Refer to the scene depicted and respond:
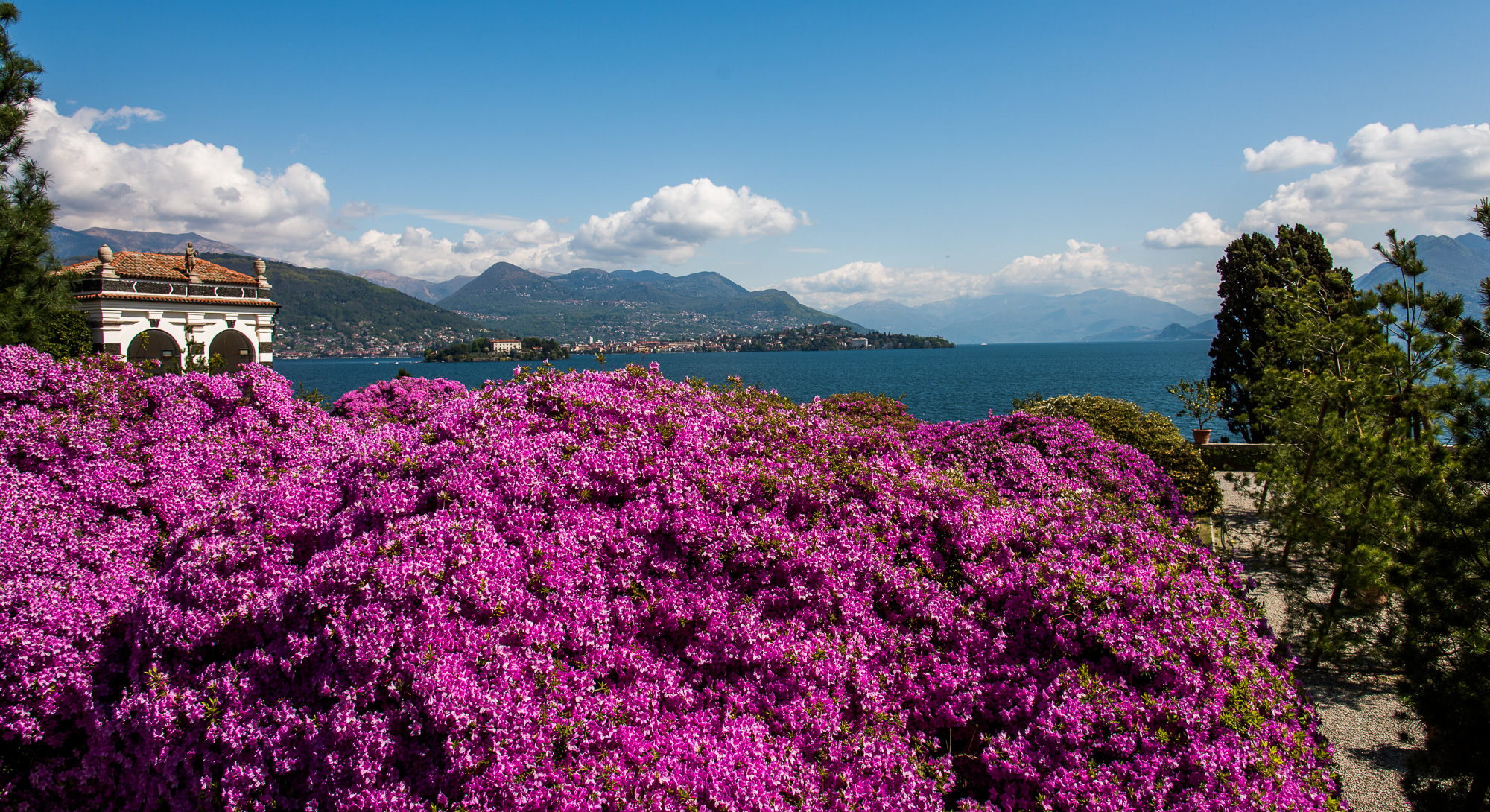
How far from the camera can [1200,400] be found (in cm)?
2538

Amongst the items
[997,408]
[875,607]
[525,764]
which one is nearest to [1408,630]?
[875,607]

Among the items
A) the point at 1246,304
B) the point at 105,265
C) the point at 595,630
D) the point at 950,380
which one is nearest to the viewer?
the point at 595,630

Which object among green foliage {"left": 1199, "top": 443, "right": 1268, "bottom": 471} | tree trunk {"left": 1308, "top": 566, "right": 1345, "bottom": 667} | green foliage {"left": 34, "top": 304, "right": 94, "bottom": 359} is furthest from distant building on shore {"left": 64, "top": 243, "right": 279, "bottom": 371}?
green foliage {"left": 1199, "top": 443, "right": 1268, "bottom": 471}

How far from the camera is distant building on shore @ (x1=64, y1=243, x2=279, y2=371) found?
29.0 meters

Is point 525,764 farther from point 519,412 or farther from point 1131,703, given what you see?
point 1131,703

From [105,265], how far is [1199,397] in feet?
150

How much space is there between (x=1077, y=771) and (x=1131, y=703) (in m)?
0.59

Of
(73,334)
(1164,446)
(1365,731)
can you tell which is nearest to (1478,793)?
(1365,731)

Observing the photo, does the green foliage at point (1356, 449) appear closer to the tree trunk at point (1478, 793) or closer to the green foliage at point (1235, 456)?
the tree trunk at point (1478, 793)

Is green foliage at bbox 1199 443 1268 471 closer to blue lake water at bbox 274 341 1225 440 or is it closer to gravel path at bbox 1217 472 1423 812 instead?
gravel path at bbox 1217 472 1423 812

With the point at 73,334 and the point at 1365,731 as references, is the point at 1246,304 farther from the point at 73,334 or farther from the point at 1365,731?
the point at 73,334

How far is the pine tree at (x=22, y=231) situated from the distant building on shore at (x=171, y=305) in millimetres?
14620

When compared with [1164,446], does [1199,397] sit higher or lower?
higher

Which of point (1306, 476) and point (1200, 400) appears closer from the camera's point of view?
point (1306, 476)
